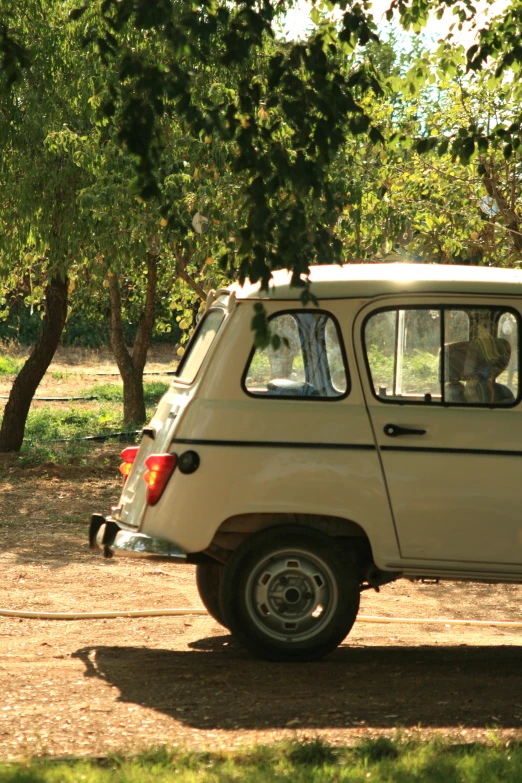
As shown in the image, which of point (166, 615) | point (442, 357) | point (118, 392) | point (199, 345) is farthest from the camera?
point (118, 392)

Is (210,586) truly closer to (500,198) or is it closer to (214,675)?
(214,675)

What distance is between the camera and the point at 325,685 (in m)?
6.09

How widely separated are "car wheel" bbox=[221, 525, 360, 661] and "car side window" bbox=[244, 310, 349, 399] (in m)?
0.77

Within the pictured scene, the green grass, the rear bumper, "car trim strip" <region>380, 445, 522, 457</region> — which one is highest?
"car trim strip" <region>380, 445, 522, 457</region>

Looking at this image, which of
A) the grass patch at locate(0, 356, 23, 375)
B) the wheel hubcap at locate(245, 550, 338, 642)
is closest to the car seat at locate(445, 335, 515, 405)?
the wheel hubcap at locate(245, 550, 338, 642)

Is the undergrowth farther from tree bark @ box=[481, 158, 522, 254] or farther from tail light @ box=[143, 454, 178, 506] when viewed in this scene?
tail light @ box=[143, 454, 178, 506]

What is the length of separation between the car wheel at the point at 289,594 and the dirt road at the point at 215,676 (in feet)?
0.49

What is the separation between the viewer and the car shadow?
5.50 metres

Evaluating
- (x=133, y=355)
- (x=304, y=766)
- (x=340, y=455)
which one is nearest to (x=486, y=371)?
Result: (x=340, y=455)

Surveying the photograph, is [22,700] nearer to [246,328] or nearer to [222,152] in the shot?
[246,328]

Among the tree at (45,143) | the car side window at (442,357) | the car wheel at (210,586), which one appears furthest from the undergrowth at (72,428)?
the car side window at (442,357)

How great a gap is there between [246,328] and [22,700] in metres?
2.34

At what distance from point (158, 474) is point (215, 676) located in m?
1.13

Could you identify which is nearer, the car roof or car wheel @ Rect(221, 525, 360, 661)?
car wheel @ Rect(221, 525, 360, 661)
